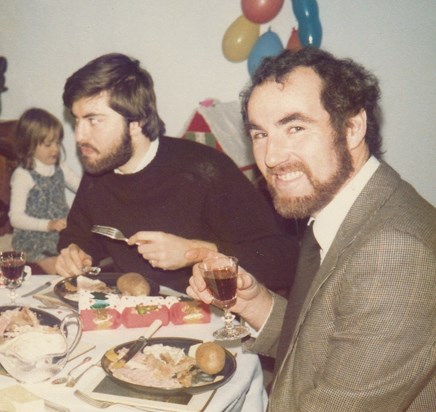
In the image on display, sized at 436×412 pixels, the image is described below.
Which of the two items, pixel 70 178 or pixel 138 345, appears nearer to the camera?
pixel 138 345

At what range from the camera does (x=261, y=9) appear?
404 cm

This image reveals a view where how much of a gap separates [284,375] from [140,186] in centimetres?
147

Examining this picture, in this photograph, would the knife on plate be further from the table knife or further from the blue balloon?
the blue balloon

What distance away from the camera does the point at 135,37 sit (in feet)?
15.0

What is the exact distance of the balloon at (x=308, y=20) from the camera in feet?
12.9

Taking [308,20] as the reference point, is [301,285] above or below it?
below

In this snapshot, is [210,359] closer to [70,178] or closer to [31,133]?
[31,133]

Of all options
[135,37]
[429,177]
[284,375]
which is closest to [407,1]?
[429,177]

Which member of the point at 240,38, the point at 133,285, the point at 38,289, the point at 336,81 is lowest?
the point at 38,289

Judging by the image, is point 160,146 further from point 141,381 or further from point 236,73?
point 236,73

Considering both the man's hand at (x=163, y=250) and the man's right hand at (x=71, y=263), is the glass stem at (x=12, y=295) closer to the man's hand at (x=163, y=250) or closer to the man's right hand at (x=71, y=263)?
the man's right hand at (x=71, y=263)

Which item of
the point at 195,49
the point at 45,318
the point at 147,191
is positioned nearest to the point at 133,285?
the point at 45,318

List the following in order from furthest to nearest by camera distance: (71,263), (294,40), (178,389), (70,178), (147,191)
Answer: (70,178) < (294,40) < (147,191) < (71,263) < (178,389)

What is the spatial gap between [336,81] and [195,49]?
3089mm
